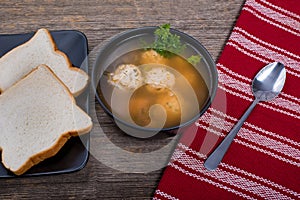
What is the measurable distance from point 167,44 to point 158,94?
113 millimetres

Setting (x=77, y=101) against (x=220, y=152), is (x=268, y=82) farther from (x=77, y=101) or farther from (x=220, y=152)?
(x=77, y=101)

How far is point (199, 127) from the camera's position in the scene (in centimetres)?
104

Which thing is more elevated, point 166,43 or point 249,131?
point 166,43

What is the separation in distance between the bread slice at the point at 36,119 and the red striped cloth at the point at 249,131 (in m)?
0.23

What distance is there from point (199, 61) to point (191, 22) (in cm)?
20

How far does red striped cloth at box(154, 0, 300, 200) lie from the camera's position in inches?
39.0

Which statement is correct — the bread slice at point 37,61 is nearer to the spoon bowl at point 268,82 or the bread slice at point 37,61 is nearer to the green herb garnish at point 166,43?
the green herb garnish at point 166,43

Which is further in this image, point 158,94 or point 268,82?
point 268,82

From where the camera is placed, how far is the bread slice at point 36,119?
3.10 ft

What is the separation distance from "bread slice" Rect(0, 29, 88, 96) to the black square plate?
2 centimetres

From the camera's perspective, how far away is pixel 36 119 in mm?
978

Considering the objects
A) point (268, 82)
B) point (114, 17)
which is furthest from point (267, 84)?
point (114, 17)

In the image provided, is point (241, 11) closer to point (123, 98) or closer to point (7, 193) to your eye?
point (123, 98)

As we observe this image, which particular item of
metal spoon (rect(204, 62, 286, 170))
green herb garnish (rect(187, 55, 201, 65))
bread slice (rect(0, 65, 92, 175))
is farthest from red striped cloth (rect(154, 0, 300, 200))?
bread slice (rect(0, 65, 92, 175))
